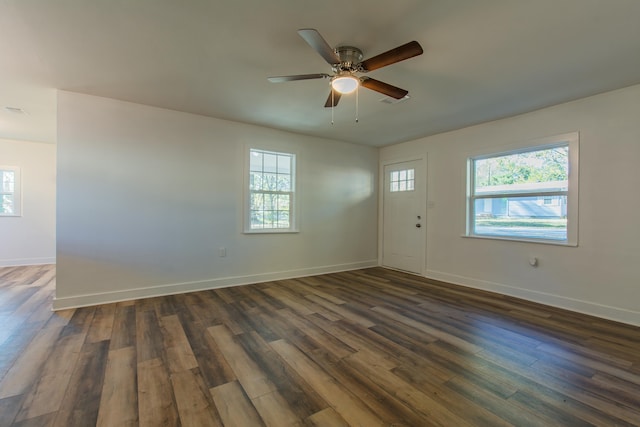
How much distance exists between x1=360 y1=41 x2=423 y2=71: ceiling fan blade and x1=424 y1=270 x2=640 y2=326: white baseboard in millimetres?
3503

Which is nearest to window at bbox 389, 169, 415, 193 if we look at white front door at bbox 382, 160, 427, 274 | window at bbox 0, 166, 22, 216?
white front door at bbox 382, 160, 427, 274

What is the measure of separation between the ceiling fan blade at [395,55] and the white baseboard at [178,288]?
3474 millimetres

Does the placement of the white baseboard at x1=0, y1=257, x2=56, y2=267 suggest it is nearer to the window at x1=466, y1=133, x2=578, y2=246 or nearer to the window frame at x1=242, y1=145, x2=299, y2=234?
the window frame at x1=242, y1=145, x2=299, y2=234

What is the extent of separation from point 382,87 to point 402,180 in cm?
330

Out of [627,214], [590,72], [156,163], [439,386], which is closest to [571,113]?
[590,72]

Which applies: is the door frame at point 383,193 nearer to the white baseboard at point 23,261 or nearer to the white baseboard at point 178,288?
the white baseboard at point 178,288

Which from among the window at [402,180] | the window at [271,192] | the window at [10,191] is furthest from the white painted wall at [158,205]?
the window at [10,191]

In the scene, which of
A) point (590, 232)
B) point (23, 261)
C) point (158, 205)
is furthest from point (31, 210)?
point (590, 232)

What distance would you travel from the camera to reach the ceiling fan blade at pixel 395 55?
75.2 inches

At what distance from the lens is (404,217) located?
18.1 feet

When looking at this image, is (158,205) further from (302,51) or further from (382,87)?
(382,87)

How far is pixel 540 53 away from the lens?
2.41 meters

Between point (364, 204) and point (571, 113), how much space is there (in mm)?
3387

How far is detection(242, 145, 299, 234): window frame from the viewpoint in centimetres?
449
